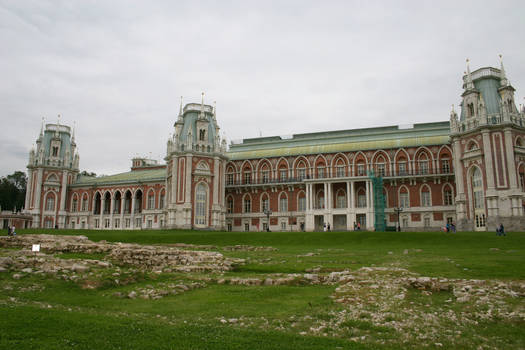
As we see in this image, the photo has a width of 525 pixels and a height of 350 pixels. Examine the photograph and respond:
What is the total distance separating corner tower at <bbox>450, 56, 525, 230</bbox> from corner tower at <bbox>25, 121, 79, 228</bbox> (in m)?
66.6

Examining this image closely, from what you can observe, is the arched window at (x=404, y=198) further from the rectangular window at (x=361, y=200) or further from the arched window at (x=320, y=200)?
the arched window at (x=320, y=200)

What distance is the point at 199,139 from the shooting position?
209ft

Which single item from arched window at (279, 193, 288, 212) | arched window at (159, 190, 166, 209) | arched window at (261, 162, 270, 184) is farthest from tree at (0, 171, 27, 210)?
arched window at (279, 193, 288, 212)

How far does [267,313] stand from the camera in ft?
38.4

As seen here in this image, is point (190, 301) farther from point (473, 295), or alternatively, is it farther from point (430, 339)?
point (473, 295)

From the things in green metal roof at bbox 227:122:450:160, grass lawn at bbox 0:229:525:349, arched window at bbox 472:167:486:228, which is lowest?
grass lawn at bbox 0:229:525:349

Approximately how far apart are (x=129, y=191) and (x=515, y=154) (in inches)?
2404

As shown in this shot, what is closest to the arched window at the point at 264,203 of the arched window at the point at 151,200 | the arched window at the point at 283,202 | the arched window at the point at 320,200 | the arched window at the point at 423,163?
the arched window at the point at 283,202

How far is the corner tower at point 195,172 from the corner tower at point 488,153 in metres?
33.4

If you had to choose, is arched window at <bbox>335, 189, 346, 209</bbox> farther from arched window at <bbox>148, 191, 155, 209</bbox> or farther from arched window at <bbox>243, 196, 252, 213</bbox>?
arched window at <bbox>148, 191, 155, 209</bbox>

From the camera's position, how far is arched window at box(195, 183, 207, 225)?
198 feet

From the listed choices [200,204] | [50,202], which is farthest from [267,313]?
[50,202]

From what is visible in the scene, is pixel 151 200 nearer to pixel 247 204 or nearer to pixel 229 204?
pixel 229 204

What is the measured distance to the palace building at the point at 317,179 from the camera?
163 feet
